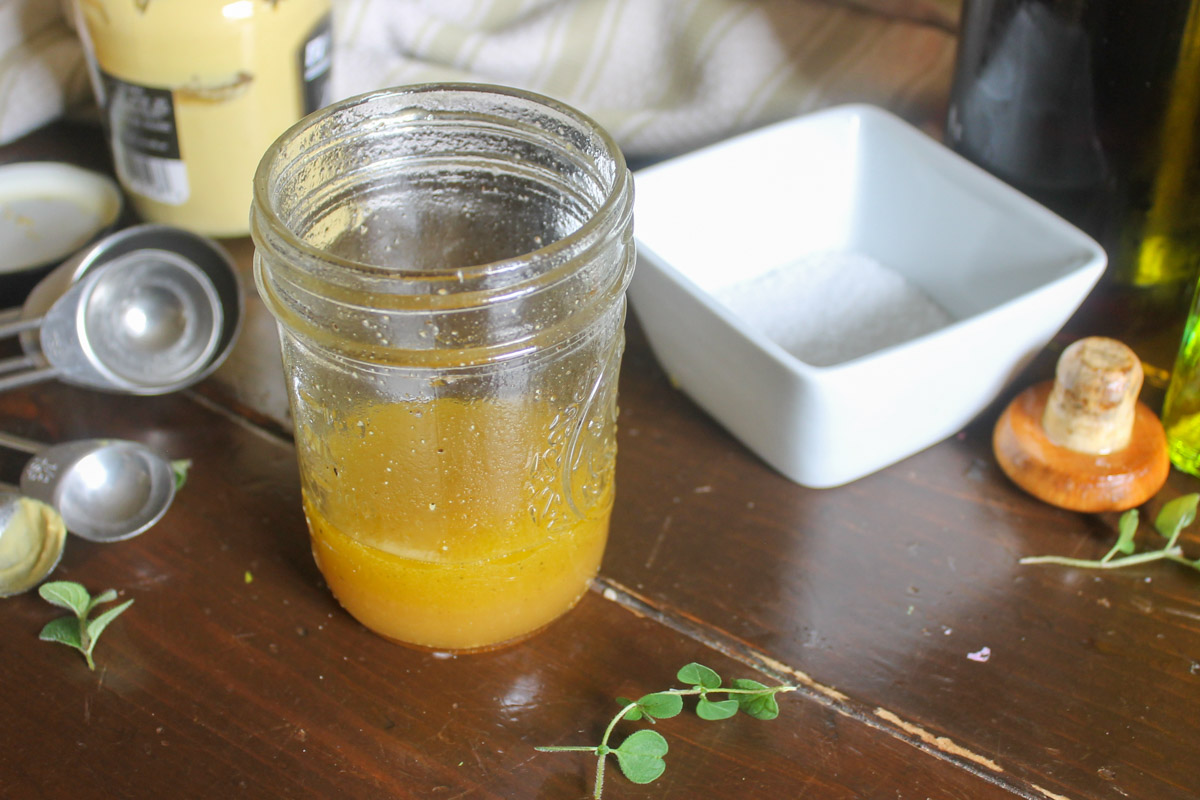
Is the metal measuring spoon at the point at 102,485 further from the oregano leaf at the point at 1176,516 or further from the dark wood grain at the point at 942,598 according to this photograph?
the oregano leaf at the point at 1176,516

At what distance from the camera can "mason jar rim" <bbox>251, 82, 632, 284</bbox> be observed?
41 cm

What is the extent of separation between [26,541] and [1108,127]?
1.97 feet

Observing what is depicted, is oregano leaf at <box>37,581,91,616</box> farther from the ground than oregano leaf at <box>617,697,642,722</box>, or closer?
closer

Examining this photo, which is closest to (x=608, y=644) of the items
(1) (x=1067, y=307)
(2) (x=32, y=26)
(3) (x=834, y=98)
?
(1) (x=1067, y=307)

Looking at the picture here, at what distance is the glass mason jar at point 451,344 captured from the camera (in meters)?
0.43

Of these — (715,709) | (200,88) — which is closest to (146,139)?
(200,88)

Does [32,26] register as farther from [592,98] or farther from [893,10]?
[893,10]

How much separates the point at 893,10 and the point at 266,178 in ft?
1.79

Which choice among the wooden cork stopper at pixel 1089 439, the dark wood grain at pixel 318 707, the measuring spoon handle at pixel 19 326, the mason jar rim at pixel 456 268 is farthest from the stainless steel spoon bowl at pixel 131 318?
the wooden cork stopper at pixel 1089 439

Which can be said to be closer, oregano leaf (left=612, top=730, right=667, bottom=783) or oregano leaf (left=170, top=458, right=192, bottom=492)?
oregano leaf (left=612, top=730, right=667, bottom=783)

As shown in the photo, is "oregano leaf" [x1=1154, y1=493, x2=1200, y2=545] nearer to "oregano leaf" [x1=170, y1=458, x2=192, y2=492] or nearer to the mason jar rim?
the mason jar rim

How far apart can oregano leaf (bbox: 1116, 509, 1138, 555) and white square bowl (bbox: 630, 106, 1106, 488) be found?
0.10 metres

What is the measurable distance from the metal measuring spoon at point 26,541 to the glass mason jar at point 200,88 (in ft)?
0.85

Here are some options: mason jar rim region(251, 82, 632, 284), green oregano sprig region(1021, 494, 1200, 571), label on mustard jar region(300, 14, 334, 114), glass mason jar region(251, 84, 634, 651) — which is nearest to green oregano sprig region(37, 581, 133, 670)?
glass mason jar region(251, 84, 634, 651)
